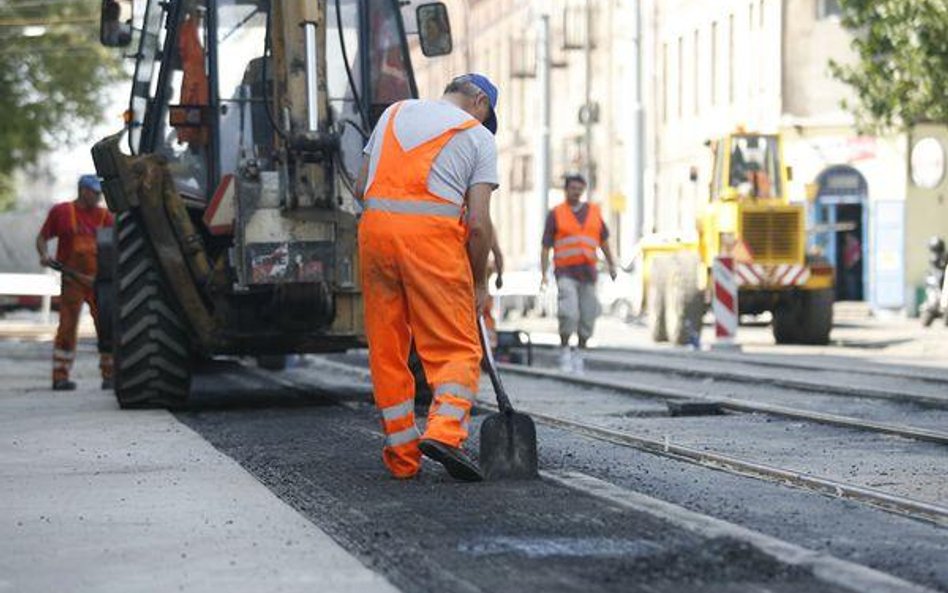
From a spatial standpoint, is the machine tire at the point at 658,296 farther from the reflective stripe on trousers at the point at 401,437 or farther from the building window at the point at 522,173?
the building window at the point at 522,173

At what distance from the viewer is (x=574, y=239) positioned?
2227 cm

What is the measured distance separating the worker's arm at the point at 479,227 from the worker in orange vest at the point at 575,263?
A: 37.2 feet

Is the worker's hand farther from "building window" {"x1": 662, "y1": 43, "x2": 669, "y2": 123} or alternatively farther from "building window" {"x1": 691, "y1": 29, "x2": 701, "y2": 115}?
"building window" {"x1": 662, "y1": 43, "x2": 669, "y2": 123}

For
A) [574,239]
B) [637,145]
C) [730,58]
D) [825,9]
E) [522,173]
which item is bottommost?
[574,239]

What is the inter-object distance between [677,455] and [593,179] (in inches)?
2166

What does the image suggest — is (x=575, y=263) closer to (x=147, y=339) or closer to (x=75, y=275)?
(x=75, y=275)

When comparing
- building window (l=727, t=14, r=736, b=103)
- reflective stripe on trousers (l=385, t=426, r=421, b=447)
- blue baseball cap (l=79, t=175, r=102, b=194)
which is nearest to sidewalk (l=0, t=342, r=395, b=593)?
reflective stripe on trousers (l=385, t=426, r=421, b=447)

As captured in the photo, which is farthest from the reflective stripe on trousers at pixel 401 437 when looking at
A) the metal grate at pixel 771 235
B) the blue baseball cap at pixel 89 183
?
the metal grate at pixel 771 235

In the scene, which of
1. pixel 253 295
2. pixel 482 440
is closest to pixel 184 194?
pixel 253 295

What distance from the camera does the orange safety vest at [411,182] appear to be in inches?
419

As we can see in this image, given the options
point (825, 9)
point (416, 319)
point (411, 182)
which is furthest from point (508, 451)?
point (825, 9)

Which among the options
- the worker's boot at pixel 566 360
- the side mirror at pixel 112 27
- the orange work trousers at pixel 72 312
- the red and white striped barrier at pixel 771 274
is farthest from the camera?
the red and white striped barrier at pixel 771 274

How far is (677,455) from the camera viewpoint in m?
12.1

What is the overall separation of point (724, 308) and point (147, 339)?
15496 mm
